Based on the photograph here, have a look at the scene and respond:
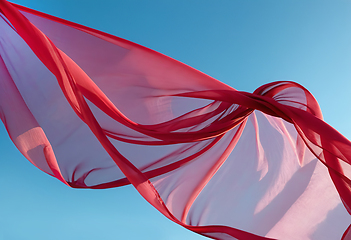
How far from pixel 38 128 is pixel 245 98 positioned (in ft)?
5.58

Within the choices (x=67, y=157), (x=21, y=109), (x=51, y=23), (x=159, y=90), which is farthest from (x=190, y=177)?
(x=51, y=23)

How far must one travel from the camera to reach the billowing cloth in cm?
202

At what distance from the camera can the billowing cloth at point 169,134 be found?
6.64 feet

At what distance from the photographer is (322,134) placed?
193 centimetres

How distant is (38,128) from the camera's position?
7.89 feet

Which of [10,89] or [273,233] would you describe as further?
[273,233]

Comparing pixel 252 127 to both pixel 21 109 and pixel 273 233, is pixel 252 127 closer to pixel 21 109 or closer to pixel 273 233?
pixel 273 233

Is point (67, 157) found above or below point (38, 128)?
below

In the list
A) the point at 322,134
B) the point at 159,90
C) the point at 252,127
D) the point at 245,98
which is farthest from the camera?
the point at 252,127

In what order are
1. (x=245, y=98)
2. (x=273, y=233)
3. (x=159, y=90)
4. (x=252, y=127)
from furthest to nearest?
(x=252, y=127), (x=273, y=233), (x=159, y=90), (x=245, y=98)

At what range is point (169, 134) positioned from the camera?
221cm

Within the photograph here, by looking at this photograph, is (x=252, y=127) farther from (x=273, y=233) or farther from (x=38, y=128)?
(x=38, y=128)

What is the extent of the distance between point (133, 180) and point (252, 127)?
4.74 feet

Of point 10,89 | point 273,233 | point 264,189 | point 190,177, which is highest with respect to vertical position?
point 10,89
